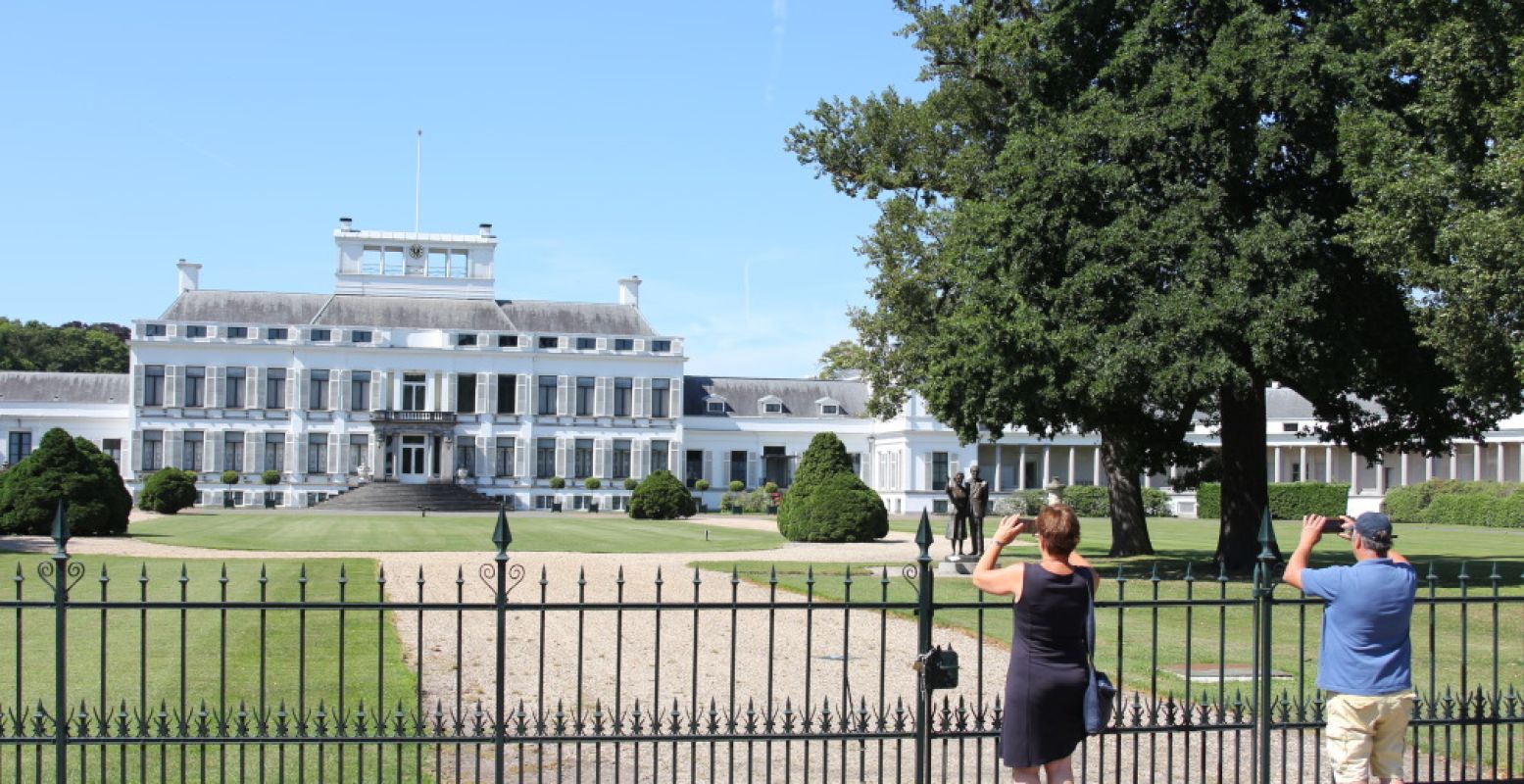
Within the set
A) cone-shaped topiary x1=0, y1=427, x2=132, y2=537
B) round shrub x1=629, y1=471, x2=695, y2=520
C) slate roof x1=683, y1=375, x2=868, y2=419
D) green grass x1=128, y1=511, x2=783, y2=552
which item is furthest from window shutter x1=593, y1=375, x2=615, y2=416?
cone-shaped topiary x1=0, y1=427, x2=132, y2=537

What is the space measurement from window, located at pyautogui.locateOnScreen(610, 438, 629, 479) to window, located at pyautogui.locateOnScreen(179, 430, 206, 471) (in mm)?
20328

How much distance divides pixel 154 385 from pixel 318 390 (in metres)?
7.72

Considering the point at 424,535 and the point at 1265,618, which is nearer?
the point at 1265,618

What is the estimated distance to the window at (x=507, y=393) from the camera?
71125 millimetres

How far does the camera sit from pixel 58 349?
299ft

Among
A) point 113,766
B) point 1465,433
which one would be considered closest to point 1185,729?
point 113,766

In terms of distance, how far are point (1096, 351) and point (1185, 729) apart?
1226 centimetres

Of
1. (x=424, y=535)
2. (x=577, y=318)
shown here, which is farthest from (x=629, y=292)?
(x=424, y=535)

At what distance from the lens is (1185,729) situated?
743cm

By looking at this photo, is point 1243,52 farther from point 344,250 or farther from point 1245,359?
point 344,250

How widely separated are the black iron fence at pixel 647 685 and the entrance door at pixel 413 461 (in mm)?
50763

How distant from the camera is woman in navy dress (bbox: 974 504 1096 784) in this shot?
611 centimetres

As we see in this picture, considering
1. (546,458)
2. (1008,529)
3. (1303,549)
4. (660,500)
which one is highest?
(1008,529)

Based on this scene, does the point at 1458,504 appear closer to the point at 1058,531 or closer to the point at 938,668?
the point at 938,668
